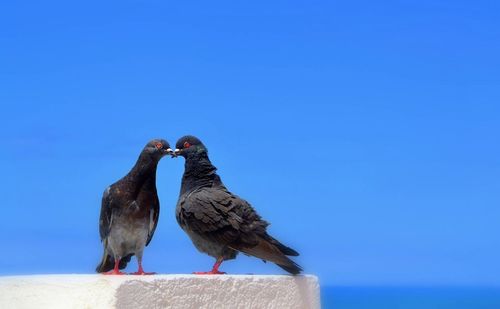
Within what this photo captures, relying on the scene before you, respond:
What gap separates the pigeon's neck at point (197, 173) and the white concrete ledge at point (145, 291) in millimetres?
1185

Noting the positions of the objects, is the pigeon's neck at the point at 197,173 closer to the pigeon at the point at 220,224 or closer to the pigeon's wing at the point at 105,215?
the pigeon at the point at 220,224

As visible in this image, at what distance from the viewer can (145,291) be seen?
16.9 ft

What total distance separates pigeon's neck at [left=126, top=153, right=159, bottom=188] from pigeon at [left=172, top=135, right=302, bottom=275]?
13.2 inches

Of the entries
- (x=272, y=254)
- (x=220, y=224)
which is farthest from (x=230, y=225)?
(x=272, y=254)

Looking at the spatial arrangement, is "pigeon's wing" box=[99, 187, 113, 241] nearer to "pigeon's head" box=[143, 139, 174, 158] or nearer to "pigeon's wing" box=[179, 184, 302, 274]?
"pigeon's head" box=[143, 139, 174, 158]

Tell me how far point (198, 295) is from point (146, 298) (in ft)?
1.81

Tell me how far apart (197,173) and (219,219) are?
68cm

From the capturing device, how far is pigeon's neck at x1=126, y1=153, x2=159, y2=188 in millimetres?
6250

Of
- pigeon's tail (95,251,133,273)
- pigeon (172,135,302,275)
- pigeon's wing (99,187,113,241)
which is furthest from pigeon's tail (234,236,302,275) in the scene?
pigeon's wing (99,187,113,241)

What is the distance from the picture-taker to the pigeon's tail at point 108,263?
6430mm

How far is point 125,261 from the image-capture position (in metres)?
6.44

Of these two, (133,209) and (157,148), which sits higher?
(157,148)

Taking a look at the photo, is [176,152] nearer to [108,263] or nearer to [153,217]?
[153,217]

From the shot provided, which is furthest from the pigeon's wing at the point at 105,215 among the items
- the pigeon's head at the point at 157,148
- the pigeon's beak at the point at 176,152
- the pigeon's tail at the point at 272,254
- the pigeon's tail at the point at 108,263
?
the pigeon's tail at the point at 272,254
